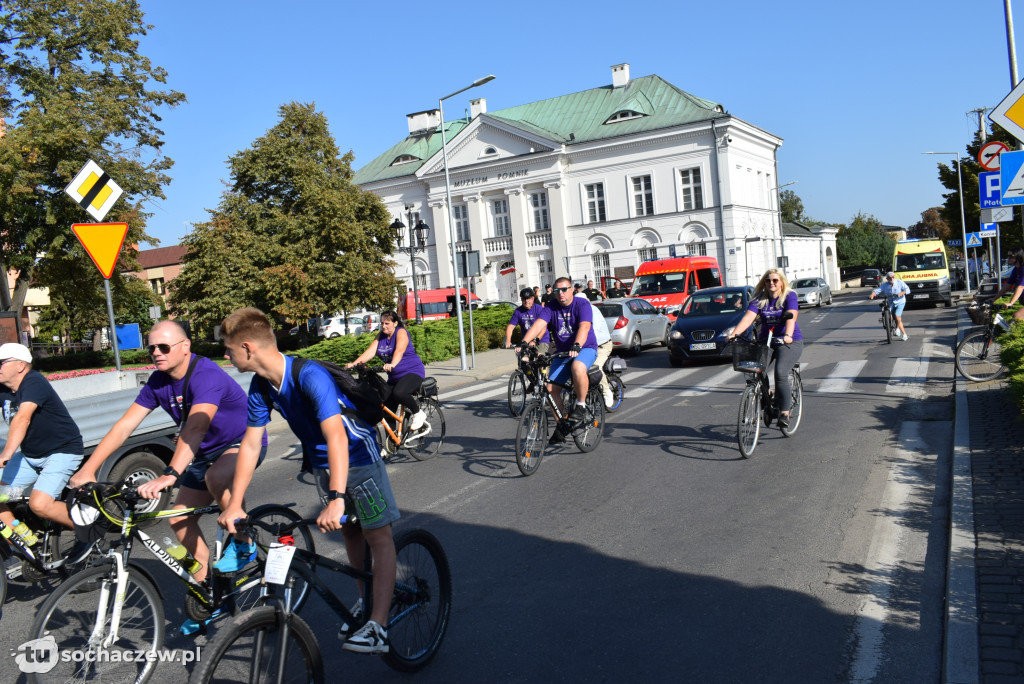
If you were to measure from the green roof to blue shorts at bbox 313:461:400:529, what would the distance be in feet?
159

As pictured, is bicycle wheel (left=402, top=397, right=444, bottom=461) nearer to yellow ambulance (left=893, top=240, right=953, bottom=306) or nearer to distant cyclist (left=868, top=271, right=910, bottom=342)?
distant cyclist (left=868, top=271, right=910, bottom=342)

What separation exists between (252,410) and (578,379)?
5.16m

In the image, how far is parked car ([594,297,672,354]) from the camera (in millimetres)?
20844

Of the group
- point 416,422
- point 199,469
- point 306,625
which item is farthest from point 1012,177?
point 306,625

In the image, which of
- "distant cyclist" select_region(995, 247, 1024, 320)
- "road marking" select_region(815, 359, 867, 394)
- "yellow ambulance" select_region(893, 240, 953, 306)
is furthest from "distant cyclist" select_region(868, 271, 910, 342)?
"yellow ambulance" select_region(893, 240, 953, 306)

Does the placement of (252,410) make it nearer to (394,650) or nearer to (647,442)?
(394,650)

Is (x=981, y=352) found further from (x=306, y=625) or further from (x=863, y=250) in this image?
(x=863, y=250)

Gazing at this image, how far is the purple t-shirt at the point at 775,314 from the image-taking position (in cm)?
880

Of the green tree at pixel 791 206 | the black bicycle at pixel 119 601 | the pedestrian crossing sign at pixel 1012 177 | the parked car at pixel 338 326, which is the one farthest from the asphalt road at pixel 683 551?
the green tree at pixel 791 206

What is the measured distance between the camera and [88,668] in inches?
149

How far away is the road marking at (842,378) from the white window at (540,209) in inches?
1542

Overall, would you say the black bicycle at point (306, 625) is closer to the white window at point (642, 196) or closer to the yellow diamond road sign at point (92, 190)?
the yellow diamond road sign at point (92, 190)

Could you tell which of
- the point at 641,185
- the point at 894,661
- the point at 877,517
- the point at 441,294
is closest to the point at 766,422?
the point at 877,517

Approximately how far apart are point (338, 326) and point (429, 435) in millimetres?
33562
